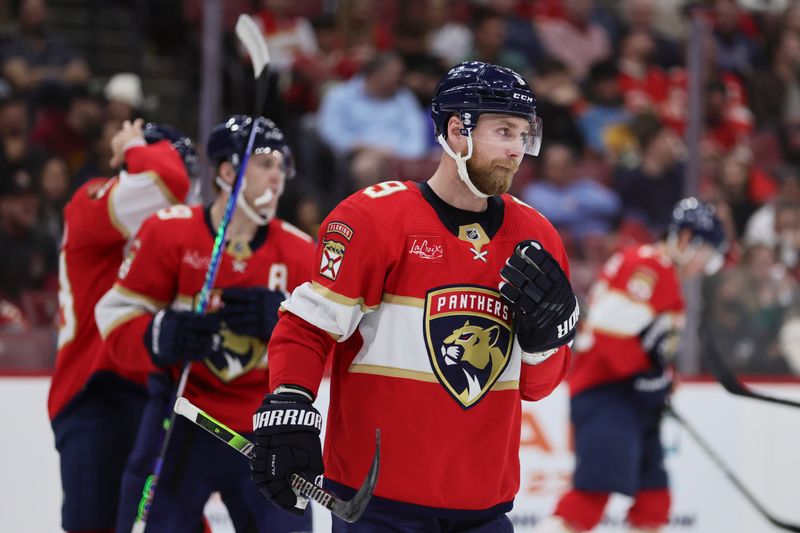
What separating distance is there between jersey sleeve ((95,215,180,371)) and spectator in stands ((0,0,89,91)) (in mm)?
2549

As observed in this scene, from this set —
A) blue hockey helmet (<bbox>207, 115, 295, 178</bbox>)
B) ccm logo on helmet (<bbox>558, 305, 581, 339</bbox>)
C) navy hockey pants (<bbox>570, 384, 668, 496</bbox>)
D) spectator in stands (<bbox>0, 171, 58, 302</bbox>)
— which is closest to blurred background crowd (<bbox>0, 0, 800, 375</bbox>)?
spectator in stands (<bbox>0, 171, 58, 302</bbox>)

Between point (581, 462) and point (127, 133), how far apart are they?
239cm

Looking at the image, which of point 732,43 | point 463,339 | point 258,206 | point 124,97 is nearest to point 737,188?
point 732,43

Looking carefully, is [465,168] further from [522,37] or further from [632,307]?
[522,37]

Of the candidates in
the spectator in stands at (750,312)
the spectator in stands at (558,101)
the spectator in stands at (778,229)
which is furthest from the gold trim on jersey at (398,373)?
the spectator in stands at (558,101)

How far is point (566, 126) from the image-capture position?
7.27 meters

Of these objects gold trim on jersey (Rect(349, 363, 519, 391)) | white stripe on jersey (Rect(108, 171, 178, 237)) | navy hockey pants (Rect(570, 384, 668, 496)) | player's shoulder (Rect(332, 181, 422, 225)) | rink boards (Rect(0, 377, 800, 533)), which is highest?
player's shoulder (Rect(332, 181, 422, 225))

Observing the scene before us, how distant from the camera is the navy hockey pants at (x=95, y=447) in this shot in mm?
3223

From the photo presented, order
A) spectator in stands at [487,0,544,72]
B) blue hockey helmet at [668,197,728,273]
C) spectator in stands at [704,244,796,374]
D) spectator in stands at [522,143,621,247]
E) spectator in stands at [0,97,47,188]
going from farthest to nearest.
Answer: spectator in stands at [487,0,544,72] → spectator in stands at [522,143,621,247] → spectator in stands at [704,244,796,374] → spectator in stands at [0,97,47,188] → blue hockey helmet at [668,197,728,273]

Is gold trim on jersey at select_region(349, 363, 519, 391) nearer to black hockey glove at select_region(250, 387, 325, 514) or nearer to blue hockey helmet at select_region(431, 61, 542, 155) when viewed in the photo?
black hockey glove at select_region(250, 387, 325, 514)

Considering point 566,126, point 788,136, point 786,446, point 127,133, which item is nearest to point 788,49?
point 788,136

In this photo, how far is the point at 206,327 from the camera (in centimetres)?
292

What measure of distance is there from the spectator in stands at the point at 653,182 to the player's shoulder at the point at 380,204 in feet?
13.3

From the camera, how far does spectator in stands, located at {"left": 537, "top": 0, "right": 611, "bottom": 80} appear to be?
7672 millimetres
